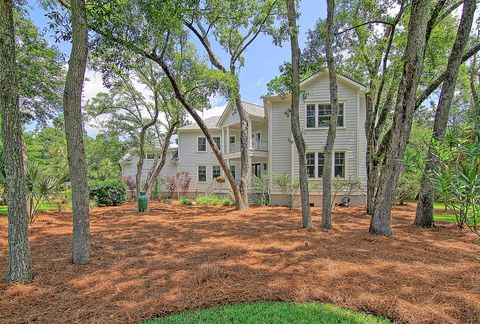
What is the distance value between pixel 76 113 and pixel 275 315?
4565 millimetres

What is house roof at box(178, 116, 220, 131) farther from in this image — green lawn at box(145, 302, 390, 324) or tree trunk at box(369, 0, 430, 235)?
green lawn at box(145, 302, 390, 324)

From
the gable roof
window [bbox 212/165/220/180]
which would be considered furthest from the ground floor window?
the gable roof

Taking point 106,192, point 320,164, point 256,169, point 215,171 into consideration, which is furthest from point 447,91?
point 215,171

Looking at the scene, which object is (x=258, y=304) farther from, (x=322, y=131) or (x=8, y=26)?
(x=322, y=131)

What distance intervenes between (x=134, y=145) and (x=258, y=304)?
2140 cm

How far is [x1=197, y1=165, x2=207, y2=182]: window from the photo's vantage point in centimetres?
2466

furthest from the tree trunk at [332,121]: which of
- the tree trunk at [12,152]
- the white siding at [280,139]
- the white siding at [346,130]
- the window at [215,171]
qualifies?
the window at [215,171]

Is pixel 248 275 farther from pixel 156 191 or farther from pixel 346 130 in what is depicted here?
pixel 156 191

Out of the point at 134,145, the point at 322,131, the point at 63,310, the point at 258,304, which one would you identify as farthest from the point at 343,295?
the point at 134,145

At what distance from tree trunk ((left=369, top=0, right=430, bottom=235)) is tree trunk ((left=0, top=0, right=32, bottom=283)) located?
7352 mm

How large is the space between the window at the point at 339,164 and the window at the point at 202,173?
41.0 feet

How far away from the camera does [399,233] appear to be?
7.47 meters

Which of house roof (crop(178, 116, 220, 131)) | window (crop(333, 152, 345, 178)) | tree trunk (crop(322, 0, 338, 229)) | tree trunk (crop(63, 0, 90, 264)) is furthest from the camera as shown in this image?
house roof (crop(178, 116, 220, 131))

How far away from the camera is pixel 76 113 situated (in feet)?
15.4
